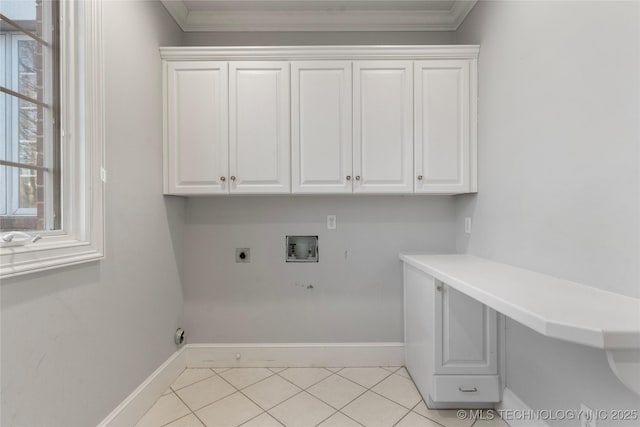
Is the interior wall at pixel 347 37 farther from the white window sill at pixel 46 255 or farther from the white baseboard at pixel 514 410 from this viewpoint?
the white baseboard at pixel 514 410

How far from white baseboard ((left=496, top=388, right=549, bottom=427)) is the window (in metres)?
2.21

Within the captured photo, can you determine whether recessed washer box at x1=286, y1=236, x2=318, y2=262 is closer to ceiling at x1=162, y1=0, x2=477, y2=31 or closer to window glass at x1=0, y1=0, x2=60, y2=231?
window glass at x1=0, y1=0, x2=60, y2=231

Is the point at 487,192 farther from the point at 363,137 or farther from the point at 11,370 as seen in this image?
the point at 11,370

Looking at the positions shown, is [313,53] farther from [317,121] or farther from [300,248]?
[300,248]

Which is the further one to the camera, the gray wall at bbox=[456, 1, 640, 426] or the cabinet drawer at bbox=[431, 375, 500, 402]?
the cabinet drawer at bbox=[431, 375, 500, 402]

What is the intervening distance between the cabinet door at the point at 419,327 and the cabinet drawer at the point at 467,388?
6 centimetres

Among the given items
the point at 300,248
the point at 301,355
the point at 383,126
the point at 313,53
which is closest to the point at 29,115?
the point at 313,53

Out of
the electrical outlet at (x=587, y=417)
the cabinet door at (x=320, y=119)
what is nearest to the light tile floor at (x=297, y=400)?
the electrical outlet at (x=587, y=417)

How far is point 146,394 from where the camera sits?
1626mm

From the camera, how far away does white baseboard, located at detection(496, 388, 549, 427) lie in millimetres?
1373

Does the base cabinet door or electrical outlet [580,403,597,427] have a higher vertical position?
the base cabinet door

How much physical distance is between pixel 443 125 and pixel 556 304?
1323 millimetres

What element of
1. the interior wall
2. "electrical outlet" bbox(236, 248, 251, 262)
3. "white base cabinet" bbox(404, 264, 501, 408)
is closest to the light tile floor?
"white base cabinet" bbox(404, 264, 501, 408)

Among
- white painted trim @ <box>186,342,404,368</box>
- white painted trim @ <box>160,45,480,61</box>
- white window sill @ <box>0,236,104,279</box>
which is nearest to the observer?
white window sill @ <box>0,236,104,279</box>
